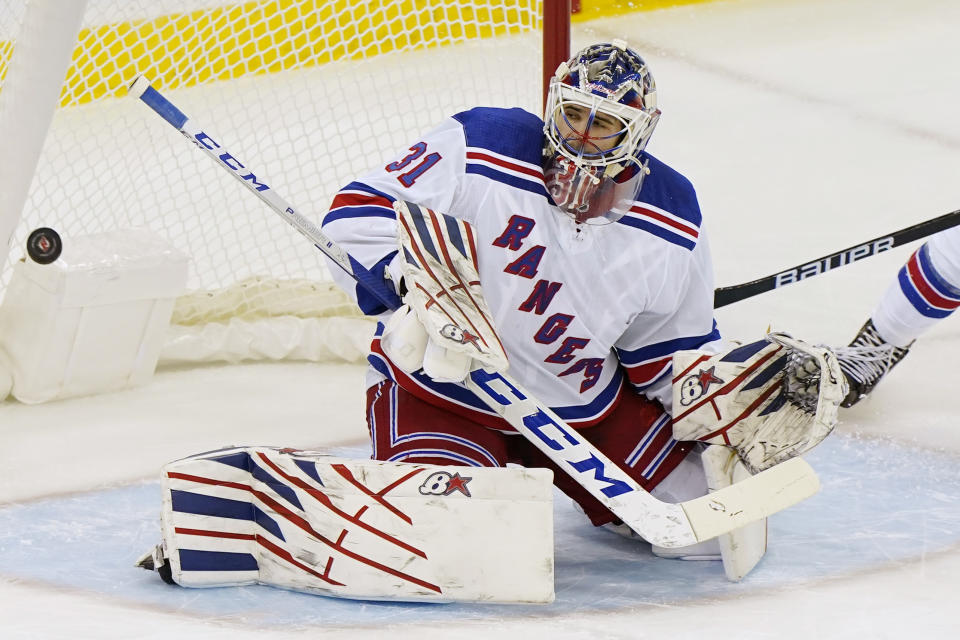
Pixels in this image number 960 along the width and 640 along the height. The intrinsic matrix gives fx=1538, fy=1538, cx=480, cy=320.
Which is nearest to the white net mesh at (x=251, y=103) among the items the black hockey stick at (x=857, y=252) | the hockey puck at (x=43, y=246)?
the hockey puck at (x=43, y=246)

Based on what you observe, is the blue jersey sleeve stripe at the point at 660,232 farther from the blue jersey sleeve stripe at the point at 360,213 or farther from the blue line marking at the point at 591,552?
the blue line marking at the point at 591,552

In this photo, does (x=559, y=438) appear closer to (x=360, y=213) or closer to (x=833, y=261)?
(x=360, y=213)

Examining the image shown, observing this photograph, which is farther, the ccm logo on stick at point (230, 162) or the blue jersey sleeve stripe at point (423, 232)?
the ccm logo on stick at point (230, 162)

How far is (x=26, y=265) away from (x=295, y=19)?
157 centimetres

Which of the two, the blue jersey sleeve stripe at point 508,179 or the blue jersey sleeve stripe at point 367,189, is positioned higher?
the blue jersey sleeve stripe at point 508,179

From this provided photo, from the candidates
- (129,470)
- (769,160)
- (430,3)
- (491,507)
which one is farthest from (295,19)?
(491,507)

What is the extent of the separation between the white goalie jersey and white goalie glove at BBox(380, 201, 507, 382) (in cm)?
8

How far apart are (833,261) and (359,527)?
1239mm

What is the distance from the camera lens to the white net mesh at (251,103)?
4.01m

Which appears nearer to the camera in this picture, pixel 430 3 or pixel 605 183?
pixel 605 183

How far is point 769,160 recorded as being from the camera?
476cm

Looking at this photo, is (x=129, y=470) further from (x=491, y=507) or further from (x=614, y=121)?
(x=614, y=121)

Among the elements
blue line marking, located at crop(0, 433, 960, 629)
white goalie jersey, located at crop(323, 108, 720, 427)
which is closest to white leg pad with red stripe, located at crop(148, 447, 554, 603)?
blue line marking, located at crop(0, 433, 960, 629)

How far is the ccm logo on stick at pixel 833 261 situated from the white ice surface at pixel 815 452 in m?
0.35
